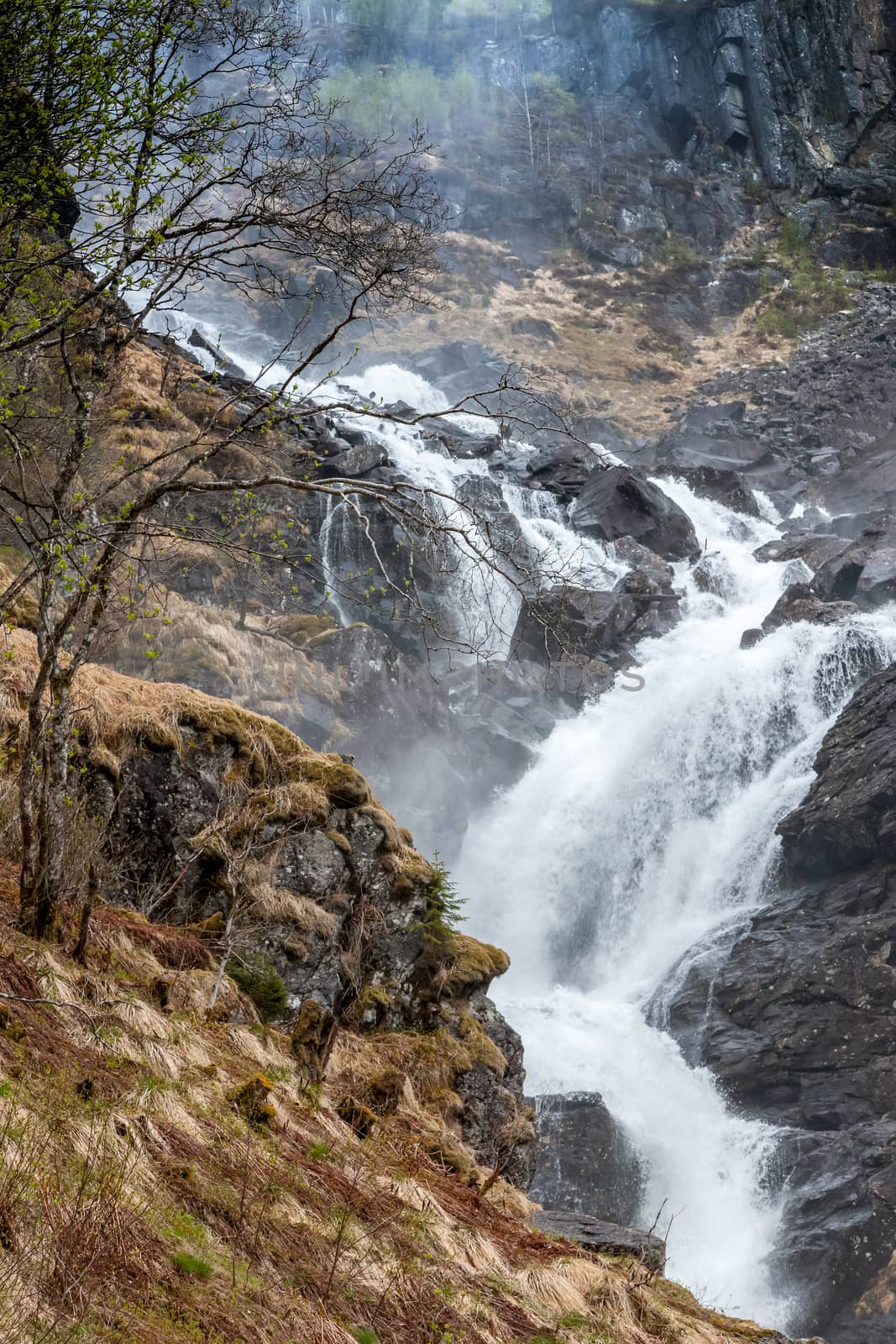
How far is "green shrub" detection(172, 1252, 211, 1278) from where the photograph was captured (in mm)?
2791

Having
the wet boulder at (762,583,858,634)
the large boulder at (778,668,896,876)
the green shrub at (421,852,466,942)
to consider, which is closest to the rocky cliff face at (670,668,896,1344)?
the large boulder at (778,668,896,876)

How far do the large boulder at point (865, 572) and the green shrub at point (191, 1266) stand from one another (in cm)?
2670

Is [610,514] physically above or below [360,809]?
above

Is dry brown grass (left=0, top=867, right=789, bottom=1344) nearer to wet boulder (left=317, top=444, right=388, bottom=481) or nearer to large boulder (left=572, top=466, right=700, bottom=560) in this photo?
wet boulder (left=317, top=444, right=388, bottom=481)

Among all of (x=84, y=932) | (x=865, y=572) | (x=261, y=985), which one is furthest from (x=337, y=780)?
(x=865, y=572)

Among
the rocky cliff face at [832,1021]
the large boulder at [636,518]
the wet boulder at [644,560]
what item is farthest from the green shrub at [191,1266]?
the large boulder at [636,518]

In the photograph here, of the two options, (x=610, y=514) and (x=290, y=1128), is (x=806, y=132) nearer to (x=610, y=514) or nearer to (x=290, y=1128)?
(x=610, y=514)

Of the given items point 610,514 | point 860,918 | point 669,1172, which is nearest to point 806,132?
point 610,514

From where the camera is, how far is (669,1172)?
1452 cm

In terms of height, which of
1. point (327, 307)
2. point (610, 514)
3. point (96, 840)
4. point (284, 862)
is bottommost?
point (96, 840)

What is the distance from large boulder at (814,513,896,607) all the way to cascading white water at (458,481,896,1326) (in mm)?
1177

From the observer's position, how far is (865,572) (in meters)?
26.7

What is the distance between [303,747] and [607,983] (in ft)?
42.1

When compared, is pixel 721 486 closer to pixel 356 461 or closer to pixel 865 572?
pixel 865 572
